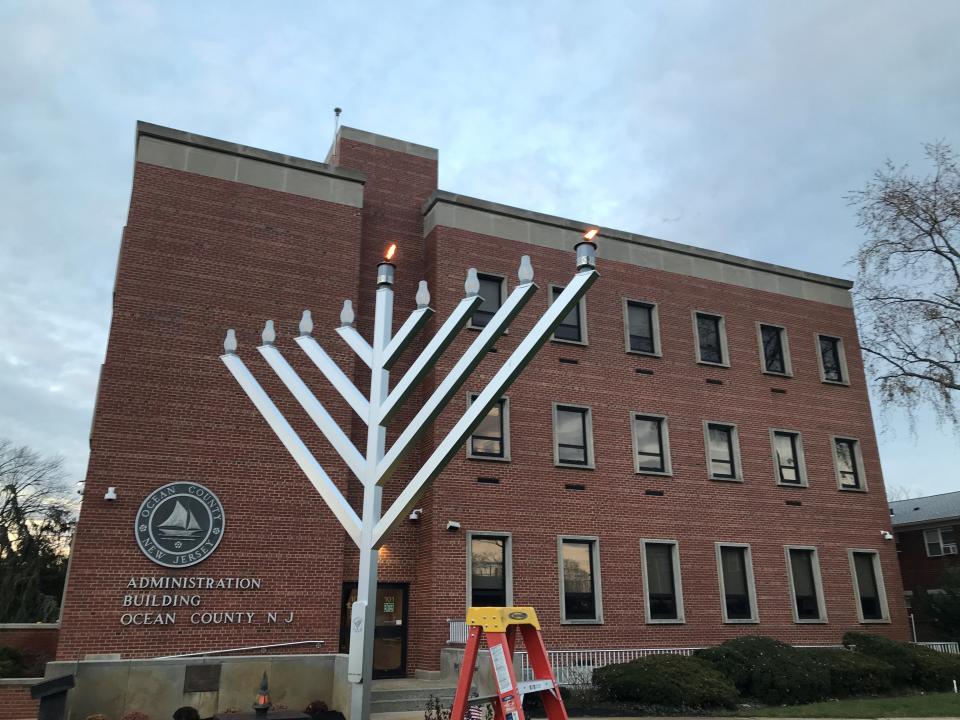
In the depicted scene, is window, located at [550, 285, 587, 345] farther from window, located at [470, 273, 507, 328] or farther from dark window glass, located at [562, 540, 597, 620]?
dark window glass, located at [562, 540, 597, 620]

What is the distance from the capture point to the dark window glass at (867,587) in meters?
20.8

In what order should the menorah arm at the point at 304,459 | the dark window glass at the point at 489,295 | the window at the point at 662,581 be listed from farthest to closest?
the dark window glass at the point at 489,295 → the window at the point at 662,581 → the menorah arm at the point at 304,459

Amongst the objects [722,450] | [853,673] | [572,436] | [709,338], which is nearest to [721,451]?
[722,450]

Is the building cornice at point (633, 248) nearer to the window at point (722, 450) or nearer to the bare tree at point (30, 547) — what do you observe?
the window at point (722, 450)

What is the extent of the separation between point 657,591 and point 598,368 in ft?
18.5

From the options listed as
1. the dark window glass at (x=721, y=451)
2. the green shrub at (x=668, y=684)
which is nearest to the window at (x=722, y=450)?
the dark window glass at (x=721, y=451)

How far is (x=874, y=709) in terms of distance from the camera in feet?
42.9

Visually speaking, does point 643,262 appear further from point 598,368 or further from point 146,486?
point 146,486

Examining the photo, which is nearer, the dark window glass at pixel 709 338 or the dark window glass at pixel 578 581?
the dark window glass at pixel 578 581

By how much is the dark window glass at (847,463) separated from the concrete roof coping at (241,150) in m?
15.7

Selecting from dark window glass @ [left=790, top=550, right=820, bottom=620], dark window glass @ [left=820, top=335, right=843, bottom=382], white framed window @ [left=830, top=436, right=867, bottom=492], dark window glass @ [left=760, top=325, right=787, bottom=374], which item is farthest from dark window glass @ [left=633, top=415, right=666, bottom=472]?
dark window glass @ [left=820, top=335, right=843, bottom=382]

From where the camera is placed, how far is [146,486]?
14539 millimetres

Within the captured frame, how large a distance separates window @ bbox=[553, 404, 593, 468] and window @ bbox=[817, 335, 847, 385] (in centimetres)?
879

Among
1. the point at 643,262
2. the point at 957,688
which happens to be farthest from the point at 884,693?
the point at 643,262
